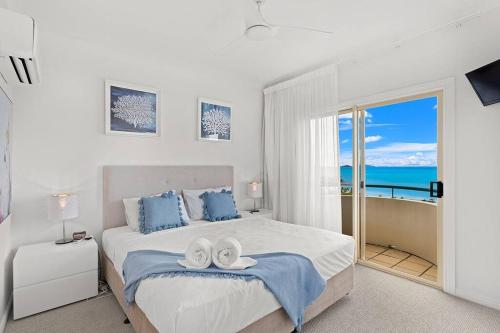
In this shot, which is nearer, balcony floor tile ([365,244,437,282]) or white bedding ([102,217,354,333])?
white bedding ([102,217,354,333])

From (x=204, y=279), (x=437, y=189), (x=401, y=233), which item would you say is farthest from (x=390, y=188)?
(x=204, y=279)

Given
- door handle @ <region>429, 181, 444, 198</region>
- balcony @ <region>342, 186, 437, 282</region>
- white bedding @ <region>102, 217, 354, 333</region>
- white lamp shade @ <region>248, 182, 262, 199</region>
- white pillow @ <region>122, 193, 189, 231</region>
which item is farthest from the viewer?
white lamp shade @ <region>248, 182, 262, 199</region>

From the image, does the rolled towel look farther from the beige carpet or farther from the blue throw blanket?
the beige carpet

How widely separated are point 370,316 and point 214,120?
3068 mm

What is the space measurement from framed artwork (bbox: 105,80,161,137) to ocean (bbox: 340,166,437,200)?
2645mm

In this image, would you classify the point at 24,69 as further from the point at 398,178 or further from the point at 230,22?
the point at 398,178

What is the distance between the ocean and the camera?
3.57 m

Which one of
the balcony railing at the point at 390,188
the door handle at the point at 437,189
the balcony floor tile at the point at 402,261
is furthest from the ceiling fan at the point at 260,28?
the balcony floor tile at the point at 402,261

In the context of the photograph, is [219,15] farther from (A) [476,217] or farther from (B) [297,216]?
(A) [476,217]

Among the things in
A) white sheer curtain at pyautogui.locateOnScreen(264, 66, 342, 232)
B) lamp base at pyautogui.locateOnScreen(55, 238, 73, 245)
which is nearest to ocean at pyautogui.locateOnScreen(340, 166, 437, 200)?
white sheer curtain at pyautogui.locateOnScreen(264, 66, 342, 232)

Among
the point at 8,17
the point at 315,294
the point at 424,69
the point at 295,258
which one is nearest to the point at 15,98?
the point at 8,17

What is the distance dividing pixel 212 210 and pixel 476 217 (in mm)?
2775

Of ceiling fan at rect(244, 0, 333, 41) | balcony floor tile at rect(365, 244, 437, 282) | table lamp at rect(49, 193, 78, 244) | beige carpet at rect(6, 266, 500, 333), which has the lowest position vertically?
beige carpet at rect(6, 266, 500, 333)

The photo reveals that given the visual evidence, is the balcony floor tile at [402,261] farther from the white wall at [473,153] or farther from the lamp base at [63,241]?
the lamp base at [63,241]
